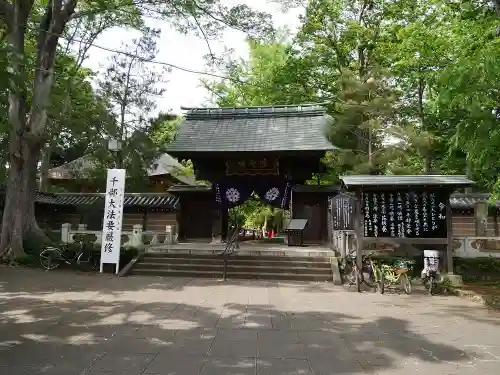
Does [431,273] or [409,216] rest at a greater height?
[409,216]

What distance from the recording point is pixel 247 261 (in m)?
13.0

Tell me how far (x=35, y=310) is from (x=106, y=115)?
11.5 metres

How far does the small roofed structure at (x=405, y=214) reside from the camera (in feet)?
35.9

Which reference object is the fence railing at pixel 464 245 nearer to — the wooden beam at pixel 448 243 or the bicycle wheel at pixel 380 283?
the wooden beam at pixel 448 243

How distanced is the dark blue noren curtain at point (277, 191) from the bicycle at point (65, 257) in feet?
25.3

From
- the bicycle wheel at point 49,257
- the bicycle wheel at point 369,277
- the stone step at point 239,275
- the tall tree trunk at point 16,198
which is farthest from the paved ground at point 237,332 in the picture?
the tall tree trunk at point 16,198

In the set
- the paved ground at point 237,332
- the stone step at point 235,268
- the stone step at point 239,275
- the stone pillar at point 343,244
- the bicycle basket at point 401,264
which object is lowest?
the paved ground at point 237,332

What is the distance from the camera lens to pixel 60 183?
27391 millimetres

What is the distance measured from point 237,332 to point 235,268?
6.62 m

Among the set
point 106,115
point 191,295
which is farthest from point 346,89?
point 191,295

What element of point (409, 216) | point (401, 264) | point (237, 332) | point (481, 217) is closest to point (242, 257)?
point (401, 264)

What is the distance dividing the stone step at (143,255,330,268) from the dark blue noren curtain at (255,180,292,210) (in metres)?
4.83

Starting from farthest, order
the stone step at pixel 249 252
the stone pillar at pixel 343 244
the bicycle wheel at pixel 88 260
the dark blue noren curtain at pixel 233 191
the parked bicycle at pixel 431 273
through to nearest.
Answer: the dark blue noren curtain at pixel 233 191
the stone step at pixel 249 252
the bicycle wheel at pixel 88 260
the stone pillar at pixel 343 244
the parked bicycle at pixel 431 273

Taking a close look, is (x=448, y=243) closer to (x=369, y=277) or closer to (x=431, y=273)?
(x=431, y=273)
